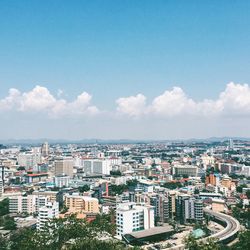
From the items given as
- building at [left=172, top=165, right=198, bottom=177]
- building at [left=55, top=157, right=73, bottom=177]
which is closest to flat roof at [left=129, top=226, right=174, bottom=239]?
building at [left=172, top=165, right=198, bottom=177]

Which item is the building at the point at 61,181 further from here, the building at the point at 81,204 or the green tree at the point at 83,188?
the building at the point at 81,204

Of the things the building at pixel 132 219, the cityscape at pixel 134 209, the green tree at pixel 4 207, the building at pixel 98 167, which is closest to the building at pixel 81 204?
the cityscape at pixel 134 209

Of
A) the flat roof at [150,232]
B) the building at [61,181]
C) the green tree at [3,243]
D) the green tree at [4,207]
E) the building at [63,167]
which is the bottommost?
the green tree at [4,207]

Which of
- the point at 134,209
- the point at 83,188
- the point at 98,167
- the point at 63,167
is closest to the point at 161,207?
the point at 134,209

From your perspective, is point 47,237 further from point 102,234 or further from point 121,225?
point 121,225

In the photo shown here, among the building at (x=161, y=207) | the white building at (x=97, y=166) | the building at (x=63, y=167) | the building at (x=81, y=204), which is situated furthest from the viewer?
the white building at (x=97, y=166)

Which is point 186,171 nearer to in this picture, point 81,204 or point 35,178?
point 35,178

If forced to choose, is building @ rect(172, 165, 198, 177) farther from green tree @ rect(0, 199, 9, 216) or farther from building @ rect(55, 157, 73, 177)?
green tree @ rect(0, 199, 9, 216)

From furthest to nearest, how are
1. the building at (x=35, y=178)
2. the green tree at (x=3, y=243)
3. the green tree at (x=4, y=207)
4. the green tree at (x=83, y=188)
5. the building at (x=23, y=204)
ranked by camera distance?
the building at (x=35, y=178) < the green tree at (x=83, y=188) < the building at (x=23, y=204) < the green tree at (x=4, y=207) < the green tree at (x=3, y=243)

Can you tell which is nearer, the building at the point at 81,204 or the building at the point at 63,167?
the building at the point at 81,204
